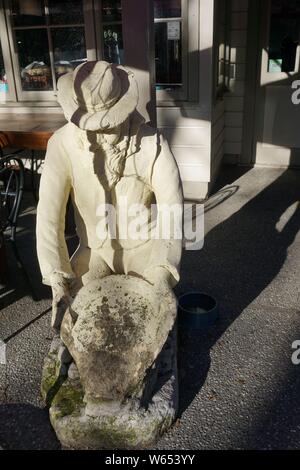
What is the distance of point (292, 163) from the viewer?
646 centimetres

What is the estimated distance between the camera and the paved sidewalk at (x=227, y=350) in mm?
2178

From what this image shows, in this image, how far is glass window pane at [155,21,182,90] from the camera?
16.0ft

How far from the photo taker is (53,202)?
7.17 feet

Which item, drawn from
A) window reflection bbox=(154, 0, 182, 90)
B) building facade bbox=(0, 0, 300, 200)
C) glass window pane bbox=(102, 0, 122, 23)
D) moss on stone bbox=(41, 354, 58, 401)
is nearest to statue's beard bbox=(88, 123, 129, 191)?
moss on stone bbox=(41, 354, 58, 401)

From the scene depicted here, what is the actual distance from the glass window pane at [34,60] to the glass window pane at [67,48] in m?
0.12

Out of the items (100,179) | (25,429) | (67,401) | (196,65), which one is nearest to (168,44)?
(196,65)

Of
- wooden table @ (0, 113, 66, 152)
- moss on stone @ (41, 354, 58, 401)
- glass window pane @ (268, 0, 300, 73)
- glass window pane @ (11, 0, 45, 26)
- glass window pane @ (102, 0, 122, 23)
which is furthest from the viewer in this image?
glass window pane @ (268, 0, 300, 73)

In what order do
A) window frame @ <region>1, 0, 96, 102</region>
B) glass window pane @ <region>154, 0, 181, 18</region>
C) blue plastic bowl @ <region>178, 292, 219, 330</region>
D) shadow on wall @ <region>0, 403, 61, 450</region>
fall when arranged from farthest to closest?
window frame @ <region>1, 0, 96, 102</region> < glass window pane @ <region>154, 0, 181, 18</region> < blue plastic bowl @ <region>178, 292, 219, 330</region> < shadow on wall @ <region>0, 403, 61, 450</region>

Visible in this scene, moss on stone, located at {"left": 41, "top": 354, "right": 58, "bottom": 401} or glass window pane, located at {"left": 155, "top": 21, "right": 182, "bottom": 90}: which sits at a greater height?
glass window pane, located at {"left": 155, "top": 21, "right": 182, "bottom": 90}

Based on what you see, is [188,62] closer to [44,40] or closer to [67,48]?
[67,48]

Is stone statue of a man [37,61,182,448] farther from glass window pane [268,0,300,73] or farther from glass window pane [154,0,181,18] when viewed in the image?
glass window pane [268,0,300,73]

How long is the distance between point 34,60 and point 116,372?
15.7 ft

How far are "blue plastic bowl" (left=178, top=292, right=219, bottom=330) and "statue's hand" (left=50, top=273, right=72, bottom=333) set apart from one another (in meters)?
1.05

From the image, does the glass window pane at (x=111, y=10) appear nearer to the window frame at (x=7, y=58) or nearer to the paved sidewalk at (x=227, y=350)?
the window frame at (x=7, y=58)
